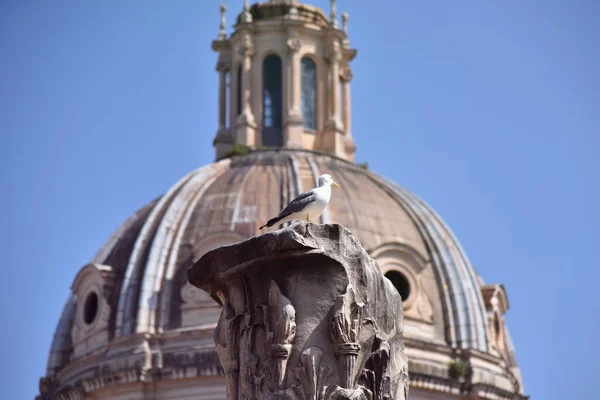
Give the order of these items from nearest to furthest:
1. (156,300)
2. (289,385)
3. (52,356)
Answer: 1. (289,385)
2. (156,300)
3. (52,356)

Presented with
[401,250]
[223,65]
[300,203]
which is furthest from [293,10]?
[300,203]

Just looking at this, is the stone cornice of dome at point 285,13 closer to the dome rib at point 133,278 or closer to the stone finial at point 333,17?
the stone finial at point 333,17

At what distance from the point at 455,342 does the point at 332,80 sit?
860cm

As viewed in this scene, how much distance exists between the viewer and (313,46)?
45938mm

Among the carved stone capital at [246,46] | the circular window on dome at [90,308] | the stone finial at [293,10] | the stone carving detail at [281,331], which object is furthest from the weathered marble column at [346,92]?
the stone carving detail at [281,331]

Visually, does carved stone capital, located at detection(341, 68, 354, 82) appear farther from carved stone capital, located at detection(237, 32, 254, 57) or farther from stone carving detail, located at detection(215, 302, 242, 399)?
stone carving detail, located at detection(215, 302, 242, 399)

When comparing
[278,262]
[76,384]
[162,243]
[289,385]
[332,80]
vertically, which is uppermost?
[332,80]

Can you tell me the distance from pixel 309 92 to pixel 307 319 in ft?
110

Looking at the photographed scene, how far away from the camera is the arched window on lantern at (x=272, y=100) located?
148ft

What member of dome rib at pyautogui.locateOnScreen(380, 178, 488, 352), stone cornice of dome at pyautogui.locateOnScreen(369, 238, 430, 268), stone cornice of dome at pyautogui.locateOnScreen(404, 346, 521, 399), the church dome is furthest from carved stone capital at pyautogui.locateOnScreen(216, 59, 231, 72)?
stone cornice of dome at pyautogui.locateOnScreen(404, 346, 521, 399)

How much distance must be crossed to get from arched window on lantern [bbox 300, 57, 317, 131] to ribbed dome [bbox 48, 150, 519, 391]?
305 cm

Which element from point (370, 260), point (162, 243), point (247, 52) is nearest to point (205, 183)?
point (162, 243)

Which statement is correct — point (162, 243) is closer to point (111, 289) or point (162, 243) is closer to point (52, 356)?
point (111, 289)

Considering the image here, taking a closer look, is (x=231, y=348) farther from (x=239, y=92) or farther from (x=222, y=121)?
(x=222, y=121)
